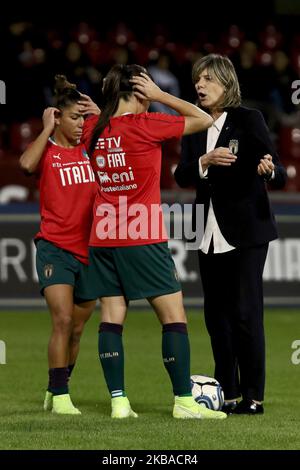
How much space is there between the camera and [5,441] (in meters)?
6.44

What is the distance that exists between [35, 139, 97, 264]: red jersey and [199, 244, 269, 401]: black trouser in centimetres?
82

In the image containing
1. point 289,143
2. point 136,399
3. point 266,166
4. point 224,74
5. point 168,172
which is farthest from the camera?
point 289,143

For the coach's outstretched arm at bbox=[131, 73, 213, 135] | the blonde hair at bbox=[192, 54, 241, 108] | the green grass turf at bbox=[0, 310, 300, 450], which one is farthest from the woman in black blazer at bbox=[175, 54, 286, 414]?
the green grass turf at bbox=[0, 310, 300, 450]

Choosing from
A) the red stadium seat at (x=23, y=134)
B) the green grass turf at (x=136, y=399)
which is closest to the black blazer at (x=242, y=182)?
the green grass turf at (x=136, y=399)

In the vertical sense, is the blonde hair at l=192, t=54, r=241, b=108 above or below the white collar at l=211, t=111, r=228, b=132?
above

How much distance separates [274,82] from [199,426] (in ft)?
39.5

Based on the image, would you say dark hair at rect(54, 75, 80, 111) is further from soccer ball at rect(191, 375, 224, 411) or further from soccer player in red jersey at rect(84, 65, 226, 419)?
soccer ball at rect(191, 375, 224, 411)

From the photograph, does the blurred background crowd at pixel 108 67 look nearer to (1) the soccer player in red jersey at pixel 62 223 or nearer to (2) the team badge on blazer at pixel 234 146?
(1) the soccer player in red jersey at pixel 62 223

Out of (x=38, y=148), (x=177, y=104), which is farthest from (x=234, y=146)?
(x=38, y=148)

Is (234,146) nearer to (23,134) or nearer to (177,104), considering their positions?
(177,104)

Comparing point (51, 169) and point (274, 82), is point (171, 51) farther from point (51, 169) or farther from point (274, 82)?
point (51, 169)

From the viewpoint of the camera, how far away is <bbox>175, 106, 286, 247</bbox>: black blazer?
7527 millimetres

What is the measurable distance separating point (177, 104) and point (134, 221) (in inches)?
29.3

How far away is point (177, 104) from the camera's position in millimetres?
7125
